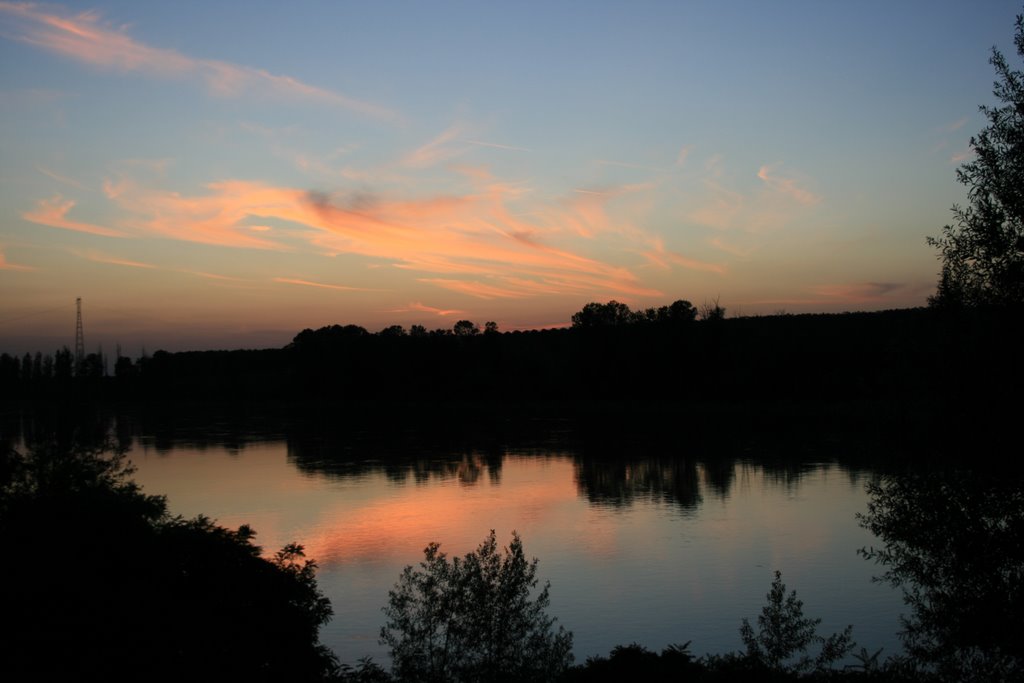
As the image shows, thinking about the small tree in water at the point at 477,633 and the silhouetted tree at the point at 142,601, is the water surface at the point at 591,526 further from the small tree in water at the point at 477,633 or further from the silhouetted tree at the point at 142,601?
the silhouetted tree at the point at 142,601

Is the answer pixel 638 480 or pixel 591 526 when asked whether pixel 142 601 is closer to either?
pixel 591 526

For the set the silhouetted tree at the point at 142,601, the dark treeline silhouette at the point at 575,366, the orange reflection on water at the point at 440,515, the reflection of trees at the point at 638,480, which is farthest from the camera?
the dark treeline silhouette at the point at 575,366

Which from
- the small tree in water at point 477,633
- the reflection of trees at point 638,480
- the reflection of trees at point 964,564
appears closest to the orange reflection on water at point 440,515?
the reflection of trees at point 638,480

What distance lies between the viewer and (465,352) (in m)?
116

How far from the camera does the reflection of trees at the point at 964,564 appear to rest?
13898mm

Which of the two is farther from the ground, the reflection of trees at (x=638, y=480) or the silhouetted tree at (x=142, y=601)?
the silhouetted tree at (x=142, y=601)

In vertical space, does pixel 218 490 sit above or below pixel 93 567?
below

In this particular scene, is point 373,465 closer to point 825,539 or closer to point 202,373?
point 825,539

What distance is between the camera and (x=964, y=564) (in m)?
14.7

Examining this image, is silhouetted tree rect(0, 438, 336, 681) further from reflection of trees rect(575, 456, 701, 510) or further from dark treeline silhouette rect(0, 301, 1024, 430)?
dark treeline silhouette rect(0, 301, 1024, 430)

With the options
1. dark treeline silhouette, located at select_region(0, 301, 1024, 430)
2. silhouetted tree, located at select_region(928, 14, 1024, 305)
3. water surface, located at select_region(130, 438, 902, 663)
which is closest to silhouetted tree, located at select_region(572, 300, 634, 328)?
dark treeline silhouette, located at select_region(0, 301, 1024, 430)

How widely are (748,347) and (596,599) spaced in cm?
7177

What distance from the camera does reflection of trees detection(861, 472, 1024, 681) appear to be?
13898mm

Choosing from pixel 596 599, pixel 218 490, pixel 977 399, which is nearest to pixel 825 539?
pixel 596 599
